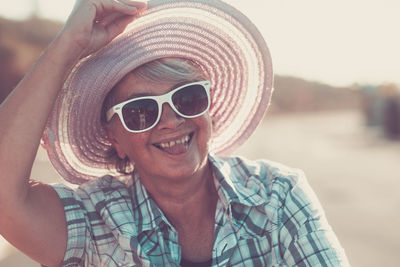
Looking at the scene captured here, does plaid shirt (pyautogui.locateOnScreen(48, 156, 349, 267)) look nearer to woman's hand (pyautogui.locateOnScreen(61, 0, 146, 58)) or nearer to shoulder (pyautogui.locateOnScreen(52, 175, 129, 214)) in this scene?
shoulder (pyautogui.locateOnScreen(52, 175, 129, 214))

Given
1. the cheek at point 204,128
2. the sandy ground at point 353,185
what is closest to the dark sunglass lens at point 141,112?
the cheek at point 204,128

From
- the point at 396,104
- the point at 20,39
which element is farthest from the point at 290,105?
the point at 396,104

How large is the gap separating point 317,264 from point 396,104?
49.5ft

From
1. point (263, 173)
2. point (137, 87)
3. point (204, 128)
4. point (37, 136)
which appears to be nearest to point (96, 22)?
point (137, 87)

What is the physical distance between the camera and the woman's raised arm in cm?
205

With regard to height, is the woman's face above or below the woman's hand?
below

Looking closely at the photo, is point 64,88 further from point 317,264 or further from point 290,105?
point 290,105

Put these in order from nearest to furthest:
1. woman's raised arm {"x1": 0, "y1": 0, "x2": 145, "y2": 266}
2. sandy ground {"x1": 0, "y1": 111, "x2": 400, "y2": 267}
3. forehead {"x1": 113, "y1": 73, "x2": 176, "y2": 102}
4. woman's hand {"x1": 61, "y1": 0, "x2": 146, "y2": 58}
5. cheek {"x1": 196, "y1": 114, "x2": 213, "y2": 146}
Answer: woman's raised arm {"x1": 0, "y1": 0, "x2": 145, "y2": 266}, woman's hand {"x1": 61, "y1": 0, "x2": 146, "y2": 58}, forehead {"x1": 113, "y1": 73, "x2": 176, "y2": 102}, cheek {"x1": 196, "y1": 114, "x2": 213, "y2": 146}, sandy ground {"x1": 0, "y1": 111, "x2": 400, "y2": 267}

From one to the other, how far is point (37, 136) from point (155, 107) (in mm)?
537

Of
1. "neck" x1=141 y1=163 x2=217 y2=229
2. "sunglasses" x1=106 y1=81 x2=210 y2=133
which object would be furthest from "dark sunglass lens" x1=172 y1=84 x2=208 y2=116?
"neck" x1=141 y1=163 x2=217 y2=229

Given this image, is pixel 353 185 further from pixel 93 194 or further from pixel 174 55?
pixel 93 194

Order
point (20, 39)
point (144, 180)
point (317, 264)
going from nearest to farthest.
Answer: point (317, 264) < point (144, 180) < point (20, 39)

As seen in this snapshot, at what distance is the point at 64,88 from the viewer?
241cm

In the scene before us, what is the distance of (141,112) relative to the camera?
226 centimetres
